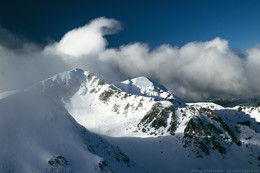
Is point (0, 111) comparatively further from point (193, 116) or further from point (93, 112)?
point (93, 112)

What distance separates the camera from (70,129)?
172 feet

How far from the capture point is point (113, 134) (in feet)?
375

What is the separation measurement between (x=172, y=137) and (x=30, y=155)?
8441cm

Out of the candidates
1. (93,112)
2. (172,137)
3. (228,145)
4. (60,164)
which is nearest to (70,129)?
(60,164)

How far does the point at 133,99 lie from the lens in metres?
150

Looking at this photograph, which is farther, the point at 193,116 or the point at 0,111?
the point at 193,116

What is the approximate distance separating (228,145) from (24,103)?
354 feet

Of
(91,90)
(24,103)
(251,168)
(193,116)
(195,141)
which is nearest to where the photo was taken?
(24,103)

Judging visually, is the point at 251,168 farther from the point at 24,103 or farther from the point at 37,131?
the point at 24,103

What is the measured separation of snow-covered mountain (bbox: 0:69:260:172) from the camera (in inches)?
1554

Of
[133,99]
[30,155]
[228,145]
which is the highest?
[133,99]

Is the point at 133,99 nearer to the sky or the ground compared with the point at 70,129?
nearer to the sky

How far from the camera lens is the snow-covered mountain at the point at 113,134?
39469 mm

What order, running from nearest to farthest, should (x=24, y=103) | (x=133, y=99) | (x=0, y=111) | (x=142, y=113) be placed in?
(x=0, y=111) < (x=24, y=103) < (x=142, y=113) < (x=133, y=99)
